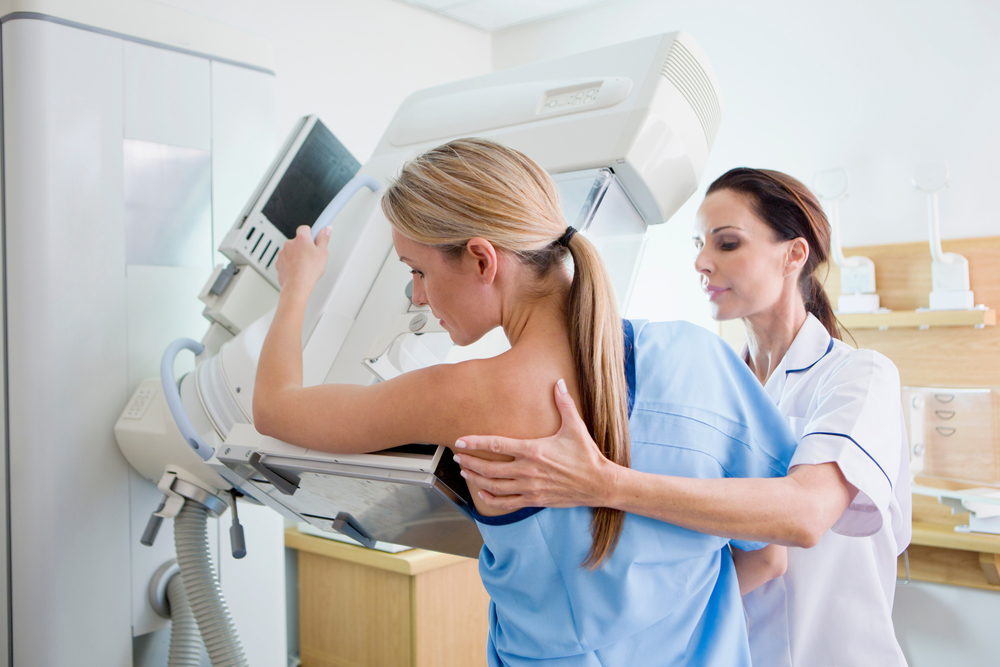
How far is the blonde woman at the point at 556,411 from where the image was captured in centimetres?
79

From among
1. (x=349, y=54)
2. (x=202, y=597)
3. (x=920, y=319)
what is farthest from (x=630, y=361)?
(x=349, y=54)

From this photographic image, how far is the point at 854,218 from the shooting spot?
8.14 ft

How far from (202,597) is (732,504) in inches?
42.7

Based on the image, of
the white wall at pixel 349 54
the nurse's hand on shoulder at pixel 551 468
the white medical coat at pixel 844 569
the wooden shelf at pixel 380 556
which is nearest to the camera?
the nurse's hand on shoulder at pixel 551 468

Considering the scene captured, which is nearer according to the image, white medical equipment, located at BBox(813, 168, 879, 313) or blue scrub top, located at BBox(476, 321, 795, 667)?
blue scrub top, located at BBox(476, 321, 795, 667)

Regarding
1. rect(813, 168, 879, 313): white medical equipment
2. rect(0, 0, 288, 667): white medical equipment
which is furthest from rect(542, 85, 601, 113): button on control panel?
rect(813, 168, 879, 313): white medical equipment

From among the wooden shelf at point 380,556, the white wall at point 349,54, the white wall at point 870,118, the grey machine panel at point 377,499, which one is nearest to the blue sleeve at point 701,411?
the grey machine panel at point 377,499

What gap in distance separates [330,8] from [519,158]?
7.30 feet

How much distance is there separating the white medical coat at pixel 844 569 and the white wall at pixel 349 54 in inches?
83.1

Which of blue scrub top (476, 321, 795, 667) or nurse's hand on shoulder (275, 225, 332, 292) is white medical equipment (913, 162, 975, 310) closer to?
blue scrub top (476, 321, 795, 667)

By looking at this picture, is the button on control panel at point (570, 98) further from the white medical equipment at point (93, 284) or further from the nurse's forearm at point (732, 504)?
the white medical equipment at point (93, 284)

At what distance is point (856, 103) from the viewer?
2461 mm

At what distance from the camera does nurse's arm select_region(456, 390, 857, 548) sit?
752 millimetres

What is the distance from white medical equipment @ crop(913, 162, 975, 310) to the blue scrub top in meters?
1.71
